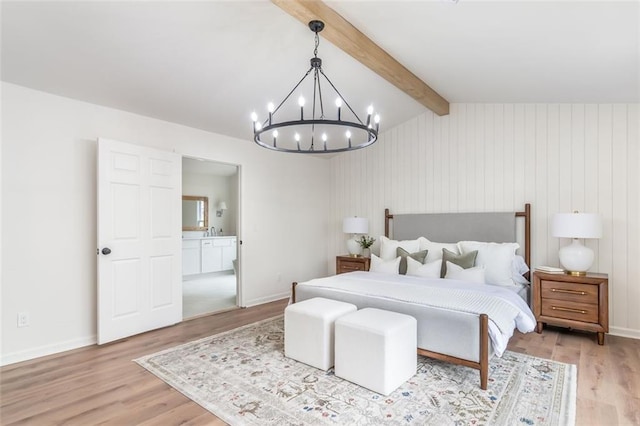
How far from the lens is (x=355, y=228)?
549 centimetres

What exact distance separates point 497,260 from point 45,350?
15.6ft

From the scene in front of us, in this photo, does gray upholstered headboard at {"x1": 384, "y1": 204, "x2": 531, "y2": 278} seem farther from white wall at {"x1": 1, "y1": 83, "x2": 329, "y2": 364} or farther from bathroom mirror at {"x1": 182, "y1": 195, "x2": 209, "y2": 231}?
bathroom mirror at {"x1": 182, "y1": 195, "x2": 209, "y2": 231}

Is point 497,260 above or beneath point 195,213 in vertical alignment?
beneath

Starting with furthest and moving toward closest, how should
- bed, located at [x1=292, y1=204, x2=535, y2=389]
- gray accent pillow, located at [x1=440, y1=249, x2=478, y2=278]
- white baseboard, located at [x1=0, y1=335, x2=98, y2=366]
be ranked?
gray accent pillow, located at [x1=440, y1=249, x2=478, y2=278]
white baseboard, located at [x1=0, y1=335, x2=98, y2=366]
bed, located at [x1=292, y1=204, x2=535, y2=389]

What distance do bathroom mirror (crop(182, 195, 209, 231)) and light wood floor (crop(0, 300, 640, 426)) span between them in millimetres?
4297

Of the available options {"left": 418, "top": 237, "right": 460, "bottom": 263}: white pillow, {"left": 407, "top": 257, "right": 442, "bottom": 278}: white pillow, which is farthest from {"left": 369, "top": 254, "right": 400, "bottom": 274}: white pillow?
{"left": 418, "top": 237, "right": 460, "bottom": 263}: white pillow

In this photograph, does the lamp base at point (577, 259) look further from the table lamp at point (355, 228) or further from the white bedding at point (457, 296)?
the table lamp at point (355, 228)

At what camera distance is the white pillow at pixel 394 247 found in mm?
4701

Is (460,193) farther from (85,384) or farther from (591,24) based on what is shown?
(85,384)

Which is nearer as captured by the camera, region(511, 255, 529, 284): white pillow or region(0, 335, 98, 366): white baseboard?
region(0, 335, 98, 366): white baseboard

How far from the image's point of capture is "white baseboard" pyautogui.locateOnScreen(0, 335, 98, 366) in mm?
2947

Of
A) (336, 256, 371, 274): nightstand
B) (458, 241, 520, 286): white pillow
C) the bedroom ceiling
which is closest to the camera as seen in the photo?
the bedroom ceiling

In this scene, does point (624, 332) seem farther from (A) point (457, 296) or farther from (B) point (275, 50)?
(B) point (275, 50)

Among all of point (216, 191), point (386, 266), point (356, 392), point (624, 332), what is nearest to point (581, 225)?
point (624, 332)
